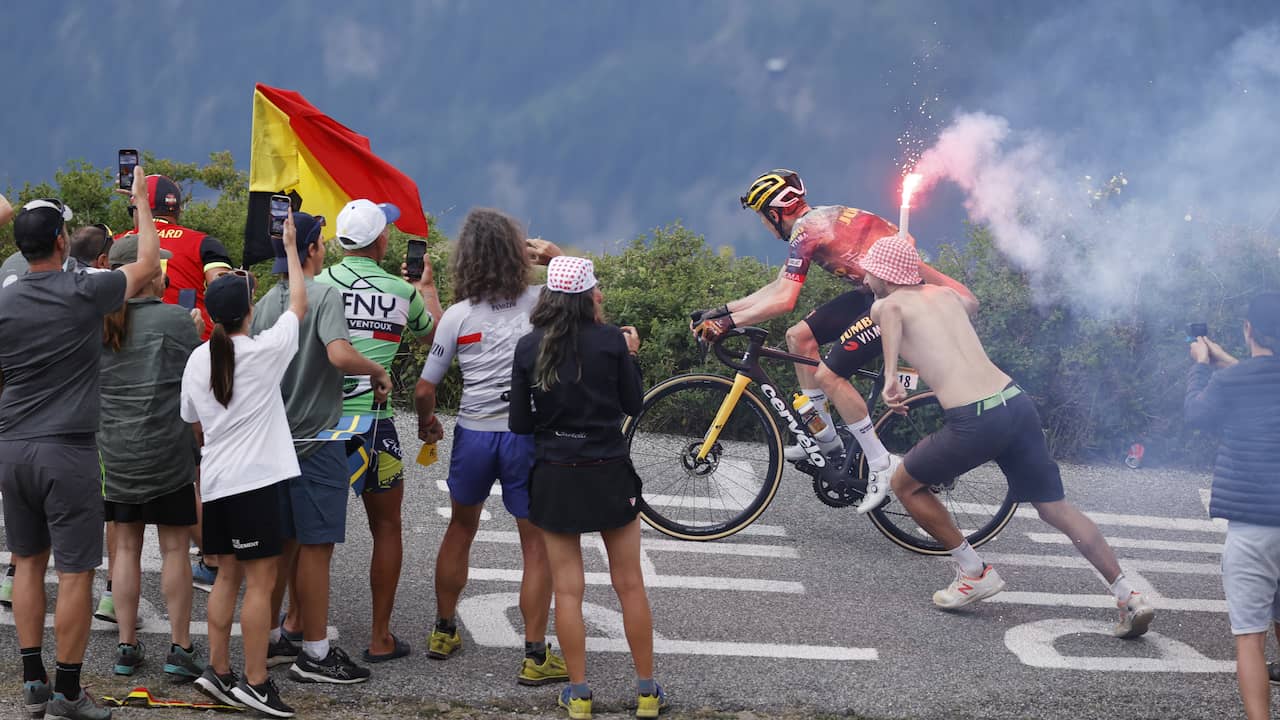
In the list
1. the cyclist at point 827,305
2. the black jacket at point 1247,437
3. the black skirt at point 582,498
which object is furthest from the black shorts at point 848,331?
the black skirt at point 582,498

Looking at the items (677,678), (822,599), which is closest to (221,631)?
(677,678)

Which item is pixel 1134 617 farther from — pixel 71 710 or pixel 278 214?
pixel 71 710

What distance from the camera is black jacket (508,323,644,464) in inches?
186

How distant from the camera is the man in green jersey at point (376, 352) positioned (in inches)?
209

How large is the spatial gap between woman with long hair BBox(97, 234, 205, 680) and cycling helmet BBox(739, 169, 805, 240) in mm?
3194

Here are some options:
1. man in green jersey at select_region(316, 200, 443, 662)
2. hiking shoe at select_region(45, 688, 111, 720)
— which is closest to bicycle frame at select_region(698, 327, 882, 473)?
man in green jersey at select_region(316, 200, 443, 662)

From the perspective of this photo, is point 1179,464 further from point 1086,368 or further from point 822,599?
point 822,599

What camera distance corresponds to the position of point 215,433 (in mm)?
4750

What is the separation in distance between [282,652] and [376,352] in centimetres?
139

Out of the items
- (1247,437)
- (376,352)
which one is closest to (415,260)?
(376,352)

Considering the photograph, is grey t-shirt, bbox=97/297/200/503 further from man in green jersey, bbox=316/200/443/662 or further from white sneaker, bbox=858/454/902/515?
white sneaker, bbox=858/454/902/515

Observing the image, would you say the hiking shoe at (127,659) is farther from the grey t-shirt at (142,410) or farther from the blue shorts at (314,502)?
the blue shorts at (314,502)

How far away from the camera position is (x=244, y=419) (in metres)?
4.75

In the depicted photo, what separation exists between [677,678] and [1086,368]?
5685 mm
